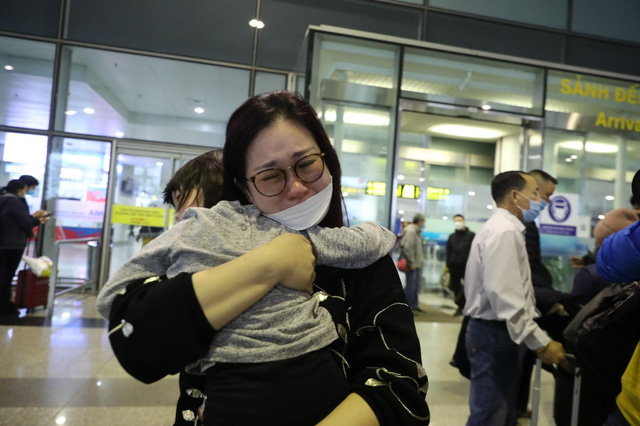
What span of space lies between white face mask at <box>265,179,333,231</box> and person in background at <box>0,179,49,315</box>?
552 cm

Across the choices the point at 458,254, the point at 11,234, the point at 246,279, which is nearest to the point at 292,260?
the point at 246,279

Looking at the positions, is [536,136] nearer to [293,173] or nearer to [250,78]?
[250,78]

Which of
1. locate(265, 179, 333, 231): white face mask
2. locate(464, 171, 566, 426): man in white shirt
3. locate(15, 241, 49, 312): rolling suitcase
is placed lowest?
locate(15, 241, 49, 312): rolling suitcase

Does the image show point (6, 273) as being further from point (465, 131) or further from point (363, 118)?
point (465, 131)

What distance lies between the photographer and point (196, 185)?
54.8 inches

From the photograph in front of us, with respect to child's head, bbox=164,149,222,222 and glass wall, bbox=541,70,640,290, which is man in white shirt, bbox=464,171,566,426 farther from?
glass wall, bbox=541,70,640,290

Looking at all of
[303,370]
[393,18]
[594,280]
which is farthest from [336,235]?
[393,18]

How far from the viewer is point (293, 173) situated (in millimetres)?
951

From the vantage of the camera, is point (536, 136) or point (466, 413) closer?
point (466, 413)

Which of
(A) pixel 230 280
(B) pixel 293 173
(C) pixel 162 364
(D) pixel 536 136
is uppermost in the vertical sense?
(D) pixel 536 136

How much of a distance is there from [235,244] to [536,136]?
5.58 m

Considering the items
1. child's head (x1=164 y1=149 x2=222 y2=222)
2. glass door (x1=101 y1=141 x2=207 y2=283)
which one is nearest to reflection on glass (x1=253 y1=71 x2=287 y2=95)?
glass door (x1=101 y1=141 x2=207 y2=283)

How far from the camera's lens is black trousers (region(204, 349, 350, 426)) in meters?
0.76

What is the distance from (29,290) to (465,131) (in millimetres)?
9211
